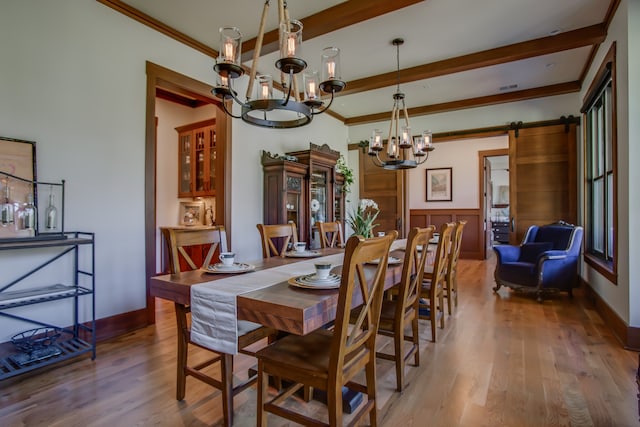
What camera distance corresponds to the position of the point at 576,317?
3.52 meters

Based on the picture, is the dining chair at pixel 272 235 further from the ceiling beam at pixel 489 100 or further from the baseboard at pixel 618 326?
the ceiling beam at pixel 489 100

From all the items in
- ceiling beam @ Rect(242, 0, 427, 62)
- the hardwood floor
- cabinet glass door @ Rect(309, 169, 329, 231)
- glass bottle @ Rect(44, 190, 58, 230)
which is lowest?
the hardwood floor

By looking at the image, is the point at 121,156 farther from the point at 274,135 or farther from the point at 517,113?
the point at 517,113

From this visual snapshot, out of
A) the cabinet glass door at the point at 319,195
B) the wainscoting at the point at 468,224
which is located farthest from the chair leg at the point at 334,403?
the wainscoting at the point at 468,224

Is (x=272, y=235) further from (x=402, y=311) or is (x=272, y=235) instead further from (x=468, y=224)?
(x=468, y=224)

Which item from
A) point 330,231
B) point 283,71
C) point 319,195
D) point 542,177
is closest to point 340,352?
point 283,71

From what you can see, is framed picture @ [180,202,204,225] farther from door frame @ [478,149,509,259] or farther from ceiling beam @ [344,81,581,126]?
door frame @ [478,149,509,259]

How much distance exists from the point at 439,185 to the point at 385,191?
2.14m

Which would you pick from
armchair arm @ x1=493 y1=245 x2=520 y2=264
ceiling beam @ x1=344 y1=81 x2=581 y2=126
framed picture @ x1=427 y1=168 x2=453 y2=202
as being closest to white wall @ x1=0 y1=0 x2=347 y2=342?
ceiling beam @ x1=344 y1=81 x2=581 y2=126

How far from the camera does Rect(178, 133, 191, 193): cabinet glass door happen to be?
5.52 meters

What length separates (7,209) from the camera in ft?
7.71

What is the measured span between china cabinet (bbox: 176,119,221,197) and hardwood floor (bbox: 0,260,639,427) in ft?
8.50

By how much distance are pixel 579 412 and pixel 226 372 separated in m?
1.90

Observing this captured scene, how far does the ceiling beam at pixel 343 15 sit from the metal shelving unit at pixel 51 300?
2.62m
